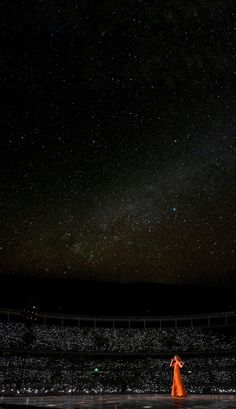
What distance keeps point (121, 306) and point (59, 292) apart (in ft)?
34.7

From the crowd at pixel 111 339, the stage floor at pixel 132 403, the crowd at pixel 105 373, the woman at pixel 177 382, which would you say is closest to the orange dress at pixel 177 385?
the woman at pixel 177 382

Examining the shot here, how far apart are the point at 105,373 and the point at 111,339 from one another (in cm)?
1034

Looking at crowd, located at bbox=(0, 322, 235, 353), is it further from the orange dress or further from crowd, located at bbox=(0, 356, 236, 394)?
the orange dress

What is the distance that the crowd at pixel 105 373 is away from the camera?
37.4m

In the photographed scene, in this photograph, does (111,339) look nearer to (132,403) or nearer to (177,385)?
(177,385)

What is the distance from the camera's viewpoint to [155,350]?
5659cm

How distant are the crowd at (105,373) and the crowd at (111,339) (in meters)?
1.90

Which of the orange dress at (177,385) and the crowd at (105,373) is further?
the crowd at (105,373)

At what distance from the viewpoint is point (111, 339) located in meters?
59.2

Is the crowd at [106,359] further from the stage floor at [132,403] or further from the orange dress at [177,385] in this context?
the stage floor at [132,403]

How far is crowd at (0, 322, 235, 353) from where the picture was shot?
177 ft

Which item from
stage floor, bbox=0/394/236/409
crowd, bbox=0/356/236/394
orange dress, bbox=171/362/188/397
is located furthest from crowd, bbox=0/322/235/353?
stage floor, bbox=0/394/236/409

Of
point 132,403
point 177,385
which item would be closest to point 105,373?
point 177,385

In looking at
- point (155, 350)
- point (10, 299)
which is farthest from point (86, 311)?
point (155, 350)
